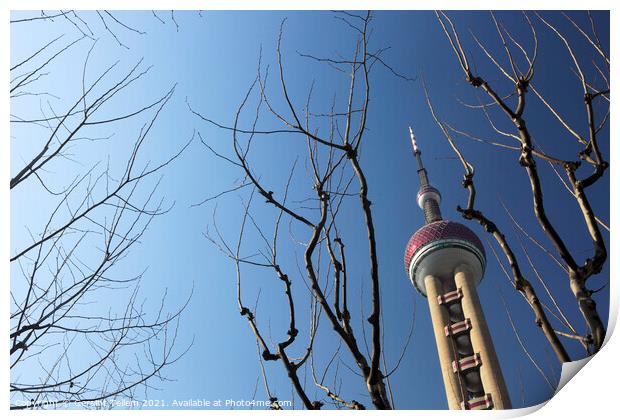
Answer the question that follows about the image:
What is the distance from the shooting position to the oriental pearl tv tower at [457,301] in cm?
3634

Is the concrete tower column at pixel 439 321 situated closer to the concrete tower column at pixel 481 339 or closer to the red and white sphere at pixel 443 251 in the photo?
the red and white sphere at pixel 443 251

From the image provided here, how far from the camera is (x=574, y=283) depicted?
2291mm


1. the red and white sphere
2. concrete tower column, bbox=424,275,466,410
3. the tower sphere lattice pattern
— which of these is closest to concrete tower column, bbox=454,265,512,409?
the red and white sphere

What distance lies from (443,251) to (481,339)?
6186mm

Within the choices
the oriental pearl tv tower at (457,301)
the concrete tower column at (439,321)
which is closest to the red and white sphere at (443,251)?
the oriental pearl tv tower at (457,301)

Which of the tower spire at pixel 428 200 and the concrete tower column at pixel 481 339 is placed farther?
the tower spire at pixel 428 200

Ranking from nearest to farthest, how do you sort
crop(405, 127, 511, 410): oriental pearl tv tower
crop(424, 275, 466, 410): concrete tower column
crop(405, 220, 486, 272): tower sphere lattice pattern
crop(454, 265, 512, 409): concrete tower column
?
crop(454, 265, 512, 409): concrete tower column → crop(405, 127, 511, 410): oriental pearl tv tower → crop(424, 275, 466, 410): concrete tower column → crop(405, 220, 486, 272): tower sphere lattice pattern

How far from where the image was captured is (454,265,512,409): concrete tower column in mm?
35438

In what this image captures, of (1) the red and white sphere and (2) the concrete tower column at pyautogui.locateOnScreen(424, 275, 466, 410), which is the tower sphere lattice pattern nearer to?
(1) the red and white sphere

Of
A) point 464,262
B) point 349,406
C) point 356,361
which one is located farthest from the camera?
point 464,262
